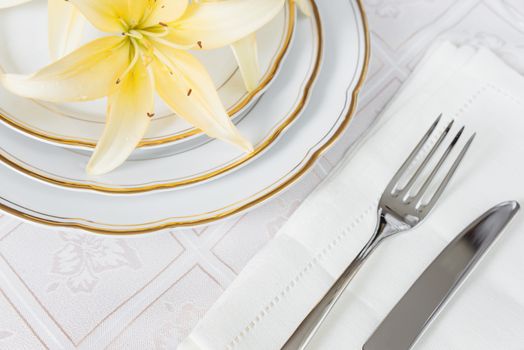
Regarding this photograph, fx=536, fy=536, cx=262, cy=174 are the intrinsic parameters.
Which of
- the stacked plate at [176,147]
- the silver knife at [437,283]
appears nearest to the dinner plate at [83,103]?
the stacked plate at [176,147]

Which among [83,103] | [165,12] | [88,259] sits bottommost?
[88,259]

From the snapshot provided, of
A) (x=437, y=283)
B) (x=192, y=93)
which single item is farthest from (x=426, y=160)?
(x=192, y=93)

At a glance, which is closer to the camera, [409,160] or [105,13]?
[105,13]

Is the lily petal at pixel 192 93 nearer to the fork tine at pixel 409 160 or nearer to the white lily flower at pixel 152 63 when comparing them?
the white lily flower at pixel 152 63

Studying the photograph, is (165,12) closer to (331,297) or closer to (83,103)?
(83,103)

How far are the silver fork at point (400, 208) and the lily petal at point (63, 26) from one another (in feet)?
1.03

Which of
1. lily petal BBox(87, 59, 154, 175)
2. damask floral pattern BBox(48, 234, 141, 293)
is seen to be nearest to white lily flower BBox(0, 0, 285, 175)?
lily petal BBox(87, 59, 154, 175)

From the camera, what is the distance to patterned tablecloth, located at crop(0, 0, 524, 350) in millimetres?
484

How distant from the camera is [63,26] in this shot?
473mm

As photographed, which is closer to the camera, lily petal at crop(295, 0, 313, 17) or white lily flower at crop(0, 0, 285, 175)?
white lily flower at crop(0, 0, 285, 175)

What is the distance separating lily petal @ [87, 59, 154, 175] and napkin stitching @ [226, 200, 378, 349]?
0.58 feet

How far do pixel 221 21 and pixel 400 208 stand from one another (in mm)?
238

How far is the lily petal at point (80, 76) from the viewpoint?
39cm

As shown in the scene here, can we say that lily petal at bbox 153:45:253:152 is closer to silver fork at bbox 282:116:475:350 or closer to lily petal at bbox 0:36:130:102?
lily petal at bbox 0:36:130:102
